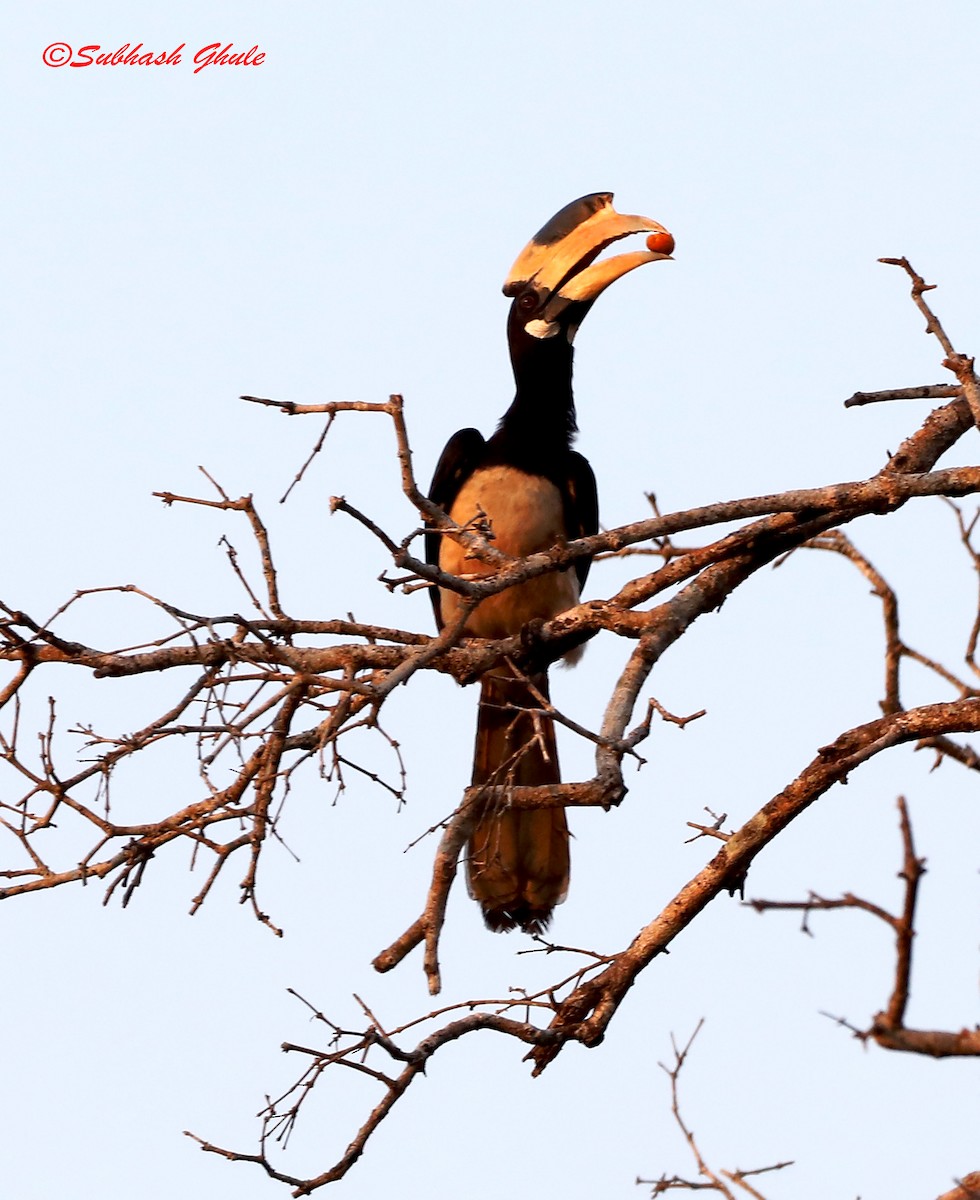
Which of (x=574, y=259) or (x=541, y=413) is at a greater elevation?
(x=574, y=259)

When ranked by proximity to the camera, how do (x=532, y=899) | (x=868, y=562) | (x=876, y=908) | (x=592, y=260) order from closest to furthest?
(x=876, y=908)
(x=868, y=562)
(x=532, y=899)
(x=592, y=260)

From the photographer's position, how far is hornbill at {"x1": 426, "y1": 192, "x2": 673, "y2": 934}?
4918 millimetres

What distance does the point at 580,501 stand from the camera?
5.65 metres

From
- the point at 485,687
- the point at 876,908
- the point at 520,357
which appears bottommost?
the point at 876,908

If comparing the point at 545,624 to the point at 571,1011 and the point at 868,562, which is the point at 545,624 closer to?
the point at 868,562

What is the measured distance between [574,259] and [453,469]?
85cm

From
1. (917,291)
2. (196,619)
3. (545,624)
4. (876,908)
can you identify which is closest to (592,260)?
(545,624)

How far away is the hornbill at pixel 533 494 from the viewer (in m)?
4.92

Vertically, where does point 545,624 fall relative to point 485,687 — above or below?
below

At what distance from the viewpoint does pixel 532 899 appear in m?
4.91

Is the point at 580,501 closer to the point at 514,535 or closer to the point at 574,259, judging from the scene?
the point at 514,535

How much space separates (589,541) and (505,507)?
182 centimetres

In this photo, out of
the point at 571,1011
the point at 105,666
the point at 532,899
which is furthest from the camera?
the point at 532,899

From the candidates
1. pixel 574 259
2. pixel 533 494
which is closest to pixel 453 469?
pixel 533 494
